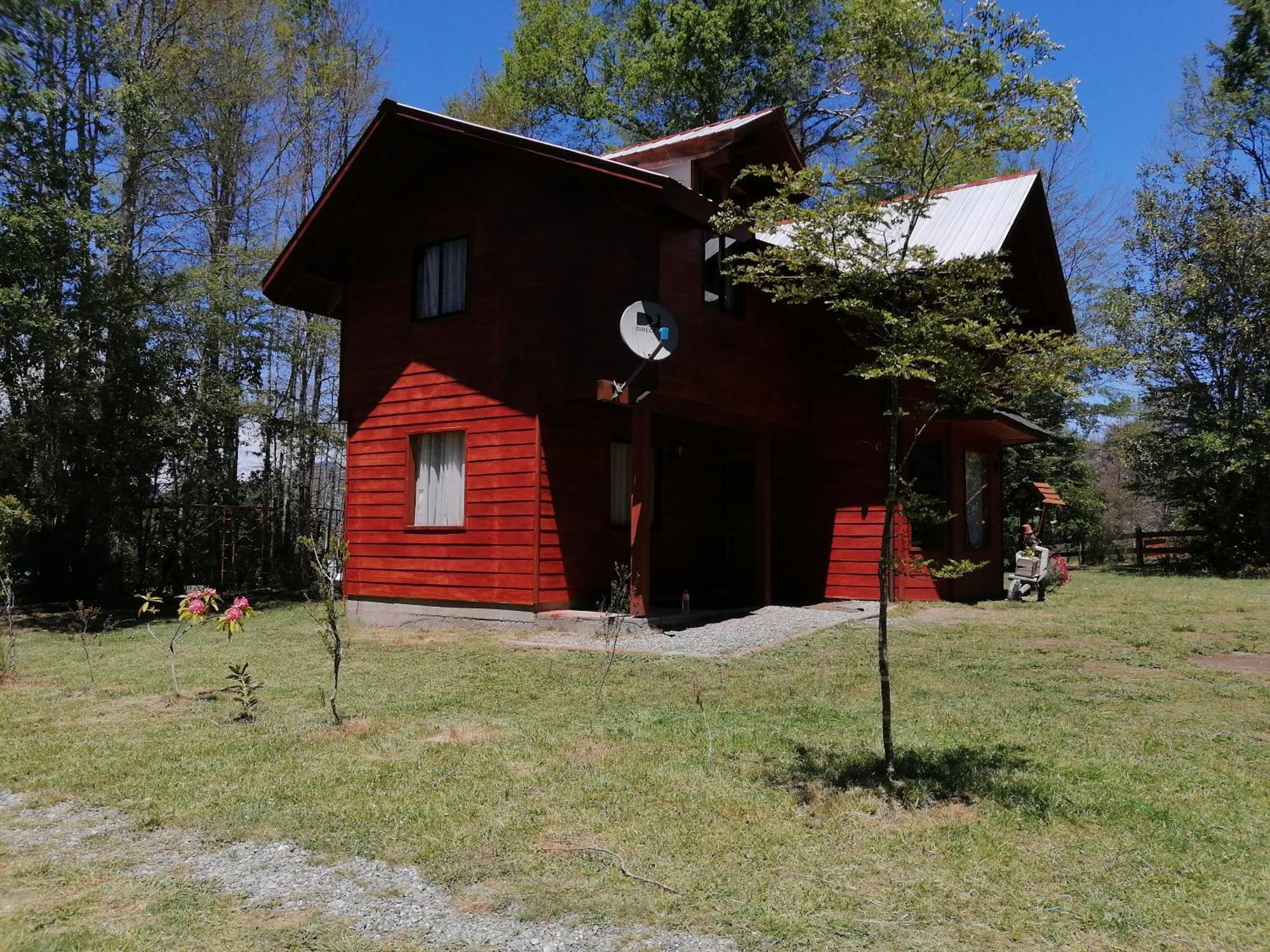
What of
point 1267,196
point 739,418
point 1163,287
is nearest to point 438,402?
point 739,418

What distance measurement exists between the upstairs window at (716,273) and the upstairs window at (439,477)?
3736 millimetres

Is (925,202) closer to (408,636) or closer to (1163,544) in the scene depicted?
(408,636)

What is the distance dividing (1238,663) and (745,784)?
6.27m

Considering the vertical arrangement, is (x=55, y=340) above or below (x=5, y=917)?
above

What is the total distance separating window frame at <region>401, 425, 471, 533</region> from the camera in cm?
1124

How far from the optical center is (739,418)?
1174 centimetres

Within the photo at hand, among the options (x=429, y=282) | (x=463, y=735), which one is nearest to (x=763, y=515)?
(x=429, y=282)

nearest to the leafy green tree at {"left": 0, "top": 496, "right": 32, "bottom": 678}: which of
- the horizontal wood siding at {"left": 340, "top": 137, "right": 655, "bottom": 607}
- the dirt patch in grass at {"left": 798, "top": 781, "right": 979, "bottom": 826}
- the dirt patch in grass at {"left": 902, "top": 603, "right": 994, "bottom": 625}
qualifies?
the horizontal wood siding at {"left": 340, "top": 137, "right": 655, "bottom": 607}

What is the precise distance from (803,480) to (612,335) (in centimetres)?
499

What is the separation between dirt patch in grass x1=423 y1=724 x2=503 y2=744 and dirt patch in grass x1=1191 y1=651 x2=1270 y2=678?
21.2 feet

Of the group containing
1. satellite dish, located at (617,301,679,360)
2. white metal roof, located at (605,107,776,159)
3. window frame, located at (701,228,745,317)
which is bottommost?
satellite dish, located at (617,301,679,360)

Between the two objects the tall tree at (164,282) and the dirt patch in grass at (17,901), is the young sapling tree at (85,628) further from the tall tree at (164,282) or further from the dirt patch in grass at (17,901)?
the dirt patch in grass at (17,901)

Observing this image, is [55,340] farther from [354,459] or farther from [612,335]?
[612,335]

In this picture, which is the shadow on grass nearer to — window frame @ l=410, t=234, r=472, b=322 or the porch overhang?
the porch overhang
